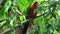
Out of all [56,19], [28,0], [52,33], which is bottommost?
[52,33]

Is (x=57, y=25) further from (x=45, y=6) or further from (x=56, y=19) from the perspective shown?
(x=45, y=6)

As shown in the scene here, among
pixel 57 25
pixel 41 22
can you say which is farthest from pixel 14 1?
pixel 57 25

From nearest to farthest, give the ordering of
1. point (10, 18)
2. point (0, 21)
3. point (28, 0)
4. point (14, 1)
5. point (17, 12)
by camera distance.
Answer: point (28, 0)
point (14, 1)
point (10, 18)
point (17, 12)
point (0, 21)

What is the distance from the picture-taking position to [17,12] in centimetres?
100

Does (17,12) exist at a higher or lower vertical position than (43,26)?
higher

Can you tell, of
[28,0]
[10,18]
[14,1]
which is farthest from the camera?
[10,18]

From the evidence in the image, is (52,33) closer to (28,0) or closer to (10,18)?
(10,18)

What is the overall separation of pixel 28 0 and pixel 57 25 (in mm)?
534

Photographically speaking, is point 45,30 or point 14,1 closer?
point 14,1

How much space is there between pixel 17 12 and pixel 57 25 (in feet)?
0.90

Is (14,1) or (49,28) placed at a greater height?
(14,1)

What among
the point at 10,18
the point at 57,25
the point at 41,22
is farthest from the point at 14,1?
the point at 57,25

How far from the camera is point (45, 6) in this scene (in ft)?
3.33

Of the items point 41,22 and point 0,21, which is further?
point 0,21
